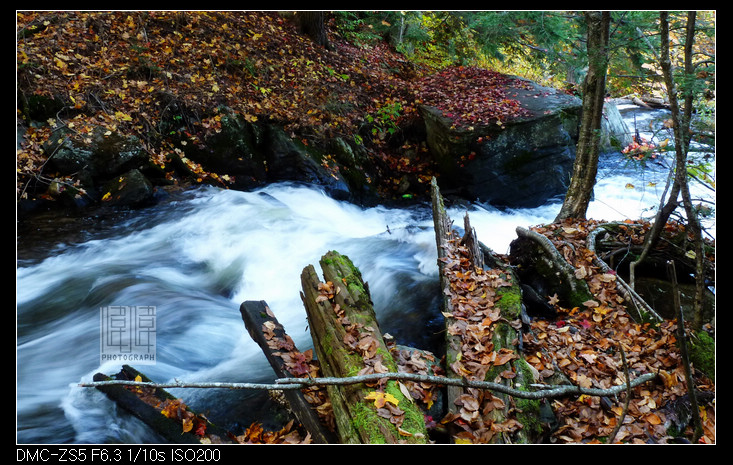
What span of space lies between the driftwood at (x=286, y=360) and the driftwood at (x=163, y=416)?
0.54 m

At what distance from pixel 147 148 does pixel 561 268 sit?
7.18 m

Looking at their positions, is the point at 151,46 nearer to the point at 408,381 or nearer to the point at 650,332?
the point at 408,381

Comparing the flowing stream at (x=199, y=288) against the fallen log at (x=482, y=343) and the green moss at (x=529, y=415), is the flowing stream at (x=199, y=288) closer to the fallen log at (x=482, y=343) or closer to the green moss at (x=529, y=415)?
the fallen log at (x=482, y=343)

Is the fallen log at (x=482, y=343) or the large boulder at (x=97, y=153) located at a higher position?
the large boulder at (x=97, y=153)

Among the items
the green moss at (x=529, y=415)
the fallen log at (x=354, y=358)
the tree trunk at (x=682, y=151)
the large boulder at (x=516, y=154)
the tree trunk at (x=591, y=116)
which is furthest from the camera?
the large boulder at (x=516, y=154)

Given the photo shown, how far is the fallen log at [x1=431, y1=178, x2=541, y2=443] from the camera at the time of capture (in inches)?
110

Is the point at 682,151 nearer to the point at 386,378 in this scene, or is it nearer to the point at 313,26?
the point at 386,378

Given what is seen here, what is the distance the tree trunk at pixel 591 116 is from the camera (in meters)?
5.20

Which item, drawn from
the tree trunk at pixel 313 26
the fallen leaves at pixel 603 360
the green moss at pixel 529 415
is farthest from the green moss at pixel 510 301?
the tree trunk at pixel 313 26

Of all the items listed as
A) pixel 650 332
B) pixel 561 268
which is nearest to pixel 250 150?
pixel 561 268

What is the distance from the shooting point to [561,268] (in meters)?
4.93

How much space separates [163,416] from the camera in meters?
2.86

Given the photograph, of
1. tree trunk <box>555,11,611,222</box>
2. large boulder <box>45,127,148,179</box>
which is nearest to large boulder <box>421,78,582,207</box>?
tree trunk <box>555,11,611,222</box>

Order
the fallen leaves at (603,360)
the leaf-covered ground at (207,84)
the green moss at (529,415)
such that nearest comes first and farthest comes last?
1. the green moss at (529,415)
2. the fallen leaves at (603,360)
3. the leaf-covered ground at (207,84)
